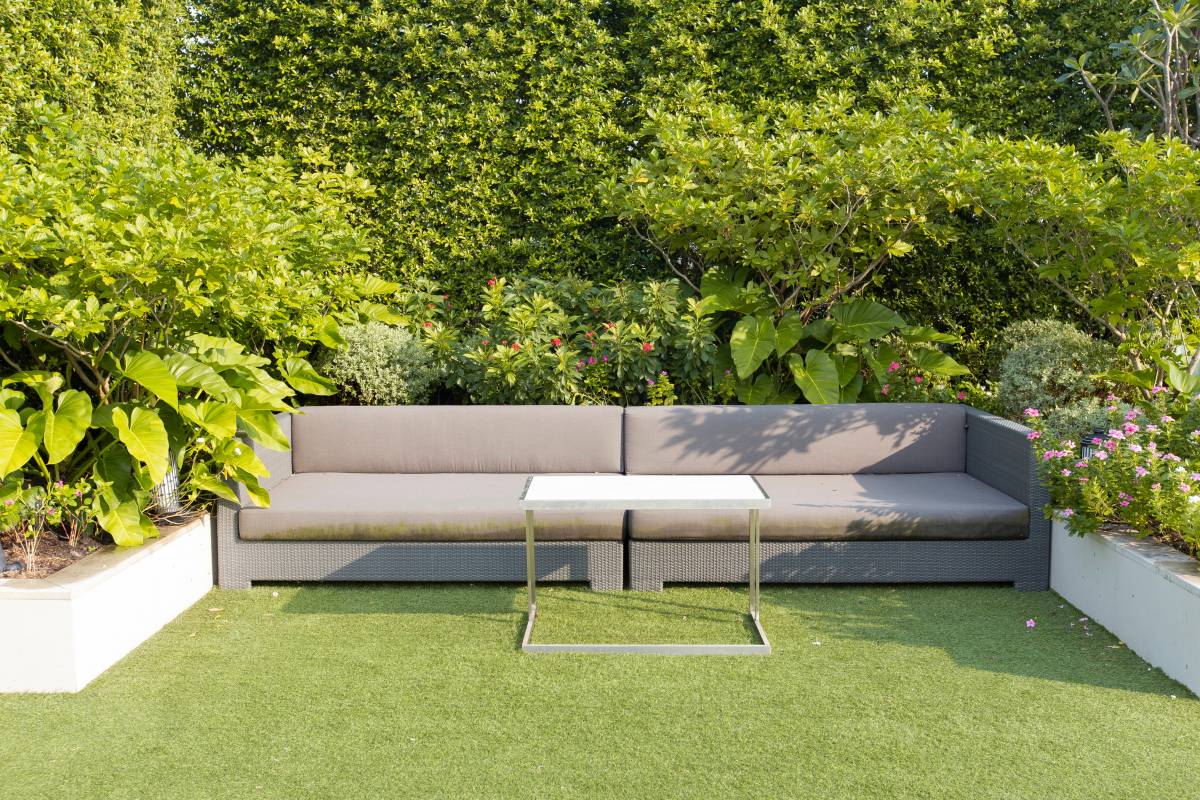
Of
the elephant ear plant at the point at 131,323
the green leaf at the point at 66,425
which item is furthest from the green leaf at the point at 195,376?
the green leaf at the point at 66,425

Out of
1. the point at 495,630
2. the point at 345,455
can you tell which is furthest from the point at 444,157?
the point at 495,630

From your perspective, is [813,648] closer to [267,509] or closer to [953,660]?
[953,660]

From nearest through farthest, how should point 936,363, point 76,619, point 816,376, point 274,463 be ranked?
point 76,619
point 274,463
point 816,376
point 936,363

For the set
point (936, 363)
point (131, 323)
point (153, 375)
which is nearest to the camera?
point (153, 375)

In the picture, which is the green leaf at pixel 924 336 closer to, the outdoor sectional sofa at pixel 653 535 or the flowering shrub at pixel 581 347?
the flowering shrub at pixel 581 347

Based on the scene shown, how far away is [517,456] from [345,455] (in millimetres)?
826

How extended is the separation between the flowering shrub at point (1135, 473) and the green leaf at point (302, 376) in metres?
3.03

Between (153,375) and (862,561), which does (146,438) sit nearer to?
(153,375)

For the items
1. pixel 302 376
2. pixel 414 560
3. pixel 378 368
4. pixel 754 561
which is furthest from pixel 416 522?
pixel 378 368

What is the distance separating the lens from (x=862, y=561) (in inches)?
147

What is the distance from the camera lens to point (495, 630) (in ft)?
11.0

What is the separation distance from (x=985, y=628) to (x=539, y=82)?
422 cm

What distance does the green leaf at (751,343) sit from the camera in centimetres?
506

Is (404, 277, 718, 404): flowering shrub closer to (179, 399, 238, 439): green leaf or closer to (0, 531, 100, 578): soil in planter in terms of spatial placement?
(179, 399, 238, 439): green leaf
